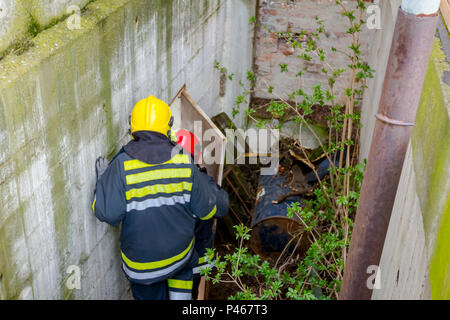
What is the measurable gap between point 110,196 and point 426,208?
6.34 feet

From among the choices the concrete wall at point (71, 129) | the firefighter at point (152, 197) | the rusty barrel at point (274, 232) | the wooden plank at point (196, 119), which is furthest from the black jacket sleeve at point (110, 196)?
the rusty barrel at point (274, 232)

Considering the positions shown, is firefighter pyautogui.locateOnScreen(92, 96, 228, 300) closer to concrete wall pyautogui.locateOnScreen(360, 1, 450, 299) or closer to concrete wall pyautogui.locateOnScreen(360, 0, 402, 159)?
concrete wall pyautogui.locateOnScreen(360, 1, 450, 299)

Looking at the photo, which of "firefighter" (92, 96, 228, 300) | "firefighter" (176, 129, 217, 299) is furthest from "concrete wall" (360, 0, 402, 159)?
"firefighter" (92, 96, 228, 300)

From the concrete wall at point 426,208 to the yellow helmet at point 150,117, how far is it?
161cm

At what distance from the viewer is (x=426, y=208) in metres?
2.47

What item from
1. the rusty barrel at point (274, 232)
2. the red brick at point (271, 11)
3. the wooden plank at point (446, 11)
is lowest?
the rusty barrel at point (274, 232)

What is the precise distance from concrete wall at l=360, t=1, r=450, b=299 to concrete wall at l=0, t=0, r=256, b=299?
6.42 ft

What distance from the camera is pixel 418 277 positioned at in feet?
8.38

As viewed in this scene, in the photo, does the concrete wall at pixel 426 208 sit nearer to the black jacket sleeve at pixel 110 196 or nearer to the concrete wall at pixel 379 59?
the concrete wall at pixel 379 59

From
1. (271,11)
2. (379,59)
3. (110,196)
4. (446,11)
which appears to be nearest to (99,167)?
(110,196)

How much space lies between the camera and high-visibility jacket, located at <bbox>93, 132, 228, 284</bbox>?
348cm

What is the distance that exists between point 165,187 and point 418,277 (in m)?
1.72

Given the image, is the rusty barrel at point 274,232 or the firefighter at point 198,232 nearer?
the firefighter at point 198,232

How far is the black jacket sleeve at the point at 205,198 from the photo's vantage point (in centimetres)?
371
